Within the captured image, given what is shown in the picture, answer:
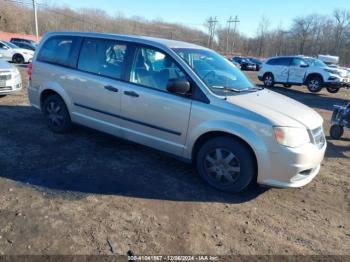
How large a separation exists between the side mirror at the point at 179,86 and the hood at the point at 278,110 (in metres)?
0.55

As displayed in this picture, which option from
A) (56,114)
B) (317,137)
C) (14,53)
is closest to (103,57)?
(56,114)

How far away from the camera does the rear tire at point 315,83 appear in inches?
652

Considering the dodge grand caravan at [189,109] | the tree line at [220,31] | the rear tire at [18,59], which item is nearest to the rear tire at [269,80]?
the dodge grand caravan at [189,109]

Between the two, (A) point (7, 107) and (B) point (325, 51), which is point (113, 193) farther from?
(B) point (325, 51)

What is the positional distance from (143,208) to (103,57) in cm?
268

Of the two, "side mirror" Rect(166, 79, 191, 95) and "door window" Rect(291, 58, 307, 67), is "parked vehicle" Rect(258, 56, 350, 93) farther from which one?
"side mirror" Rect(166, 79, 191, 95)

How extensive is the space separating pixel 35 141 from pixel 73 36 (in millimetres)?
1952

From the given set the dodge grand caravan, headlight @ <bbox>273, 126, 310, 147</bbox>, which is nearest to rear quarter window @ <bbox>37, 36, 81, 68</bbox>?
the dodge grand caravan

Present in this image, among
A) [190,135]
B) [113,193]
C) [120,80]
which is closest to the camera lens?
[113,193]

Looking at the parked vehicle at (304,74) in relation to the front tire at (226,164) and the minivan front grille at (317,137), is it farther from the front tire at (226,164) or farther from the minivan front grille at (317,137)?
the front tire at (226,164)

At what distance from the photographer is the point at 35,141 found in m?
5.52

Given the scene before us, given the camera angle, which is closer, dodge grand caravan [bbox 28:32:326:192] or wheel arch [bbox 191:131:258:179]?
dodge grand caravan [bbox 28:32:326:192]

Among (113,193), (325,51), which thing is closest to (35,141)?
(113,193)

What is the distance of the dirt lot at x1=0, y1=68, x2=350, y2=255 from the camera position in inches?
121
